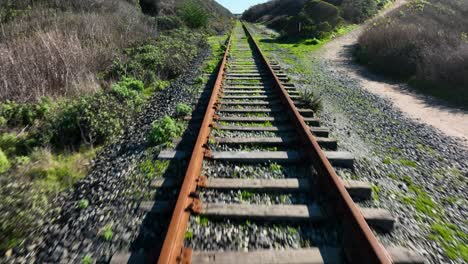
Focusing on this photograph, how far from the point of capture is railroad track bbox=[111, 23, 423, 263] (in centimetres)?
198

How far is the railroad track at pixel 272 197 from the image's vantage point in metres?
1.98

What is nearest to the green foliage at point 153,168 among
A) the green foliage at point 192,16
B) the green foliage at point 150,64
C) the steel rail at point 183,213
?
the steel rail at point 183,213

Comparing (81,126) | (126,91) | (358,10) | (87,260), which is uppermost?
(358,10)

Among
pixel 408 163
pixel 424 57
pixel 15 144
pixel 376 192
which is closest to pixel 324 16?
pixel 424 57

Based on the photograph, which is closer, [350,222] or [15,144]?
[350,222]

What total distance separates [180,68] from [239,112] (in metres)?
4.16

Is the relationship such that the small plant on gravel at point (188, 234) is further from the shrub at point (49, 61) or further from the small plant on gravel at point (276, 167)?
the shrub at point (49, 61)

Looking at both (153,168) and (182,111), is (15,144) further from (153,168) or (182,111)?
(182,111)

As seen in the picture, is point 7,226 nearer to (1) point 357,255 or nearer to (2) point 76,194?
(2) point 76,194

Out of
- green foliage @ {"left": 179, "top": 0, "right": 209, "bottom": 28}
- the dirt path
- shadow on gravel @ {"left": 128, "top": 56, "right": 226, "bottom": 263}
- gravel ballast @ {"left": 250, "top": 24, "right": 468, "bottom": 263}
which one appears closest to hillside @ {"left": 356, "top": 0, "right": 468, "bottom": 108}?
the dirt path

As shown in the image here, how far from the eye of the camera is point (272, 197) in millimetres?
2641

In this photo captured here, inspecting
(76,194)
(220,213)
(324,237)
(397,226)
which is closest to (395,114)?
(397,226)

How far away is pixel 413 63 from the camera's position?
912cm

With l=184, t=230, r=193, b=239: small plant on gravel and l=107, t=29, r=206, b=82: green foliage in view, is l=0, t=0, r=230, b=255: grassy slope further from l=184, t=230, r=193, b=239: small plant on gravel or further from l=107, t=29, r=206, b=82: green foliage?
l=184, t=230, r=193, b=239: small plant on gravel
